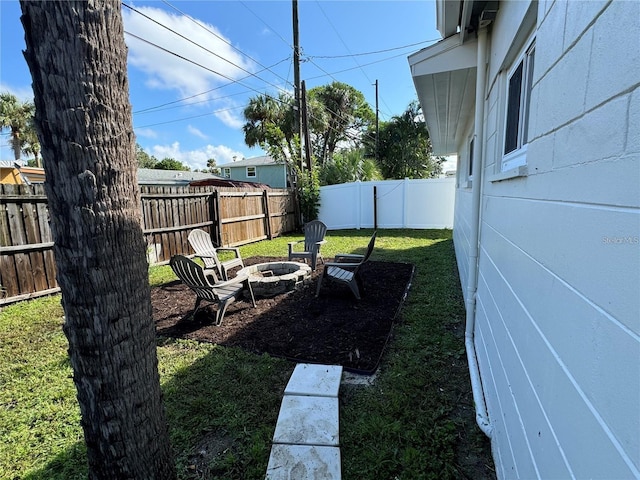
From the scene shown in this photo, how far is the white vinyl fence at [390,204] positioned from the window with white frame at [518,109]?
10.4 meters

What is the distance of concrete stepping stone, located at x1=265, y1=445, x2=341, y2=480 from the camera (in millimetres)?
1859

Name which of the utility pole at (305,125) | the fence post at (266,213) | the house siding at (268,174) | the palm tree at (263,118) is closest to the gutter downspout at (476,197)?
the fence post at (266,213)

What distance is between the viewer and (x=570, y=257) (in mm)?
903

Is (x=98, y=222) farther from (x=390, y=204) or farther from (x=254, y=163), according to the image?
(x=254, y=163)

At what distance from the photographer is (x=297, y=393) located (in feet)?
8.32

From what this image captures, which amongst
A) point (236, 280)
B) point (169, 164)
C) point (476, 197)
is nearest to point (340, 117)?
point (236, 280)

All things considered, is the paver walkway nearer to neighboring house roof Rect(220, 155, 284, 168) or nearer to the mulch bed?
the mulch bed

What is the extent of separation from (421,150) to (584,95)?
76.2ft

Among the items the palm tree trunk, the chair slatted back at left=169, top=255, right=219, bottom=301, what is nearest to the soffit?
the palm tree trunk

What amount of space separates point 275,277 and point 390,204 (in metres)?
9.09

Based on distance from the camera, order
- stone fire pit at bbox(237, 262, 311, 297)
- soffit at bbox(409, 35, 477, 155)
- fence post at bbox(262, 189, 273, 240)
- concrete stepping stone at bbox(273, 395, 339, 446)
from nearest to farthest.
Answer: concrete stepping stone at bbox(273, 395, 339, 446), soffit at bbox(409, 35, 477, 155), stone fire pit at bbox(237, 262, 311, 297), fence post at bbox(262, 189, 273, 240)

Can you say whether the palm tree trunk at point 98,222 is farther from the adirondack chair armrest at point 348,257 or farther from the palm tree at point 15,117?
the palm tree at point 15,117

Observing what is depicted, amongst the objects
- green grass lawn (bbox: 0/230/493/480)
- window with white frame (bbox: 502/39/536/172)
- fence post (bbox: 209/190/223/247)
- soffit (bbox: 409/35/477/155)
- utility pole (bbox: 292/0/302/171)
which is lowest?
green grass lawn (bbox: 0/230/493/480)

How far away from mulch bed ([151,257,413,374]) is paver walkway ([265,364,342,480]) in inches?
16.2
